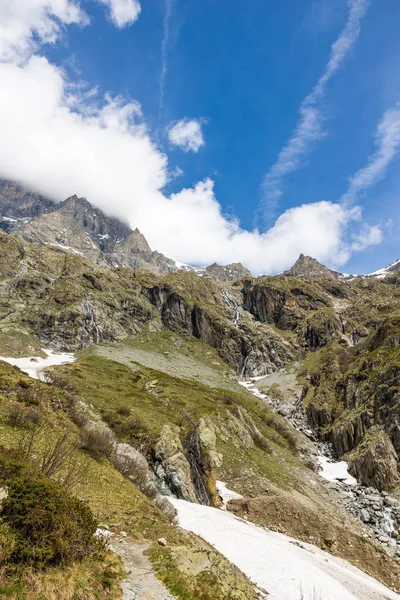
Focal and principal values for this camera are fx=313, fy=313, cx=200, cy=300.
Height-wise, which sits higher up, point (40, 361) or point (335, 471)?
point (40, 361)

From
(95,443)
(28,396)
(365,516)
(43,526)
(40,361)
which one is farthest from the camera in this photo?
(40,361)

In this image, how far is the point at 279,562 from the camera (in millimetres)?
25297

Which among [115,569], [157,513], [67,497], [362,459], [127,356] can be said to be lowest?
[362,459]

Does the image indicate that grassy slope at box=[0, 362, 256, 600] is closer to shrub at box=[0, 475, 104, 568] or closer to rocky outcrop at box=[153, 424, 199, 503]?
shrub at box=[0, 475, 104, 568]

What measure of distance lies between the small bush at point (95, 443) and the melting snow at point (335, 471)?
68338mm

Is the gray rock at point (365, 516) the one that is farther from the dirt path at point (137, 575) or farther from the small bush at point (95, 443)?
the dirt path at point (137, 575)

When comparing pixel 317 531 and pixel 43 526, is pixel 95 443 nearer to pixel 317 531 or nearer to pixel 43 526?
pixel 43 526

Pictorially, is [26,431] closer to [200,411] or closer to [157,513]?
[157,513]

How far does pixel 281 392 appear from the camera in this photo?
162875mm

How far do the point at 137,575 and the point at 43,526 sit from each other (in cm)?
555

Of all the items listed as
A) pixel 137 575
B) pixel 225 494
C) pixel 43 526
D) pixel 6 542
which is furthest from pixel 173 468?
pixel 6 542

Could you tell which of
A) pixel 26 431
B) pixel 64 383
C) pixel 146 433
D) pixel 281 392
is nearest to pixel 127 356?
pixel 281 392

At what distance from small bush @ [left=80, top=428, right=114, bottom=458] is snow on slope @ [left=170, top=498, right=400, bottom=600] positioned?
371 inches

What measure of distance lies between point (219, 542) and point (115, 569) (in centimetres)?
1788
